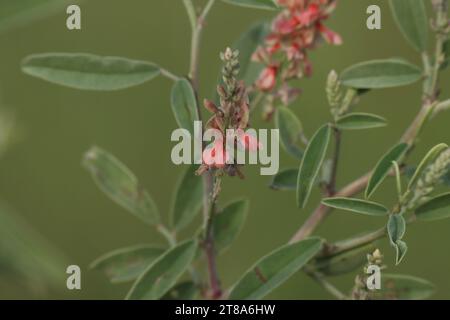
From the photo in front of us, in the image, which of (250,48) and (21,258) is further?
(250,48)

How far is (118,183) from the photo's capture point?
0.54 metres

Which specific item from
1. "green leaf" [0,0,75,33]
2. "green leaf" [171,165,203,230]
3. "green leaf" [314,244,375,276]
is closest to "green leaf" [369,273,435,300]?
"green leaf" [314,244,375,276]

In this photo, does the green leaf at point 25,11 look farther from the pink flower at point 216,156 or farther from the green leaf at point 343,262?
the green leaf at point 343,262

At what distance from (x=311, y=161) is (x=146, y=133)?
0.61m

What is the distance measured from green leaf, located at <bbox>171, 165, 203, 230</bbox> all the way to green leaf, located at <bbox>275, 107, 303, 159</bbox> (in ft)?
0.21

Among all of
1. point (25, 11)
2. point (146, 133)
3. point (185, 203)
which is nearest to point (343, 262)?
point (185, 203)

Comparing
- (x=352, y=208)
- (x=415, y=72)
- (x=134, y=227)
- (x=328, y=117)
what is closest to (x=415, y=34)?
(x=415, y=72)

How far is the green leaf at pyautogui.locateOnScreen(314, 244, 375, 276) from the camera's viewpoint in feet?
1.55

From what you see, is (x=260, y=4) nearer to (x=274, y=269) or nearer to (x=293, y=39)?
(x=293, y=39)

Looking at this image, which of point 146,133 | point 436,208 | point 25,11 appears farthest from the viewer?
point 146,133

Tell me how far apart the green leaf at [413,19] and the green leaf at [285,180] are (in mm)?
110

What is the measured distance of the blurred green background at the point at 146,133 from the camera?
0.94 meters

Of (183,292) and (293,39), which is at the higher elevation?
(293,39)

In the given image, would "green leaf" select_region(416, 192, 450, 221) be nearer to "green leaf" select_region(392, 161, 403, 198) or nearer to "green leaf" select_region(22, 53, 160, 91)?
"green leaf" select_region(392, 161, 403, 198)
